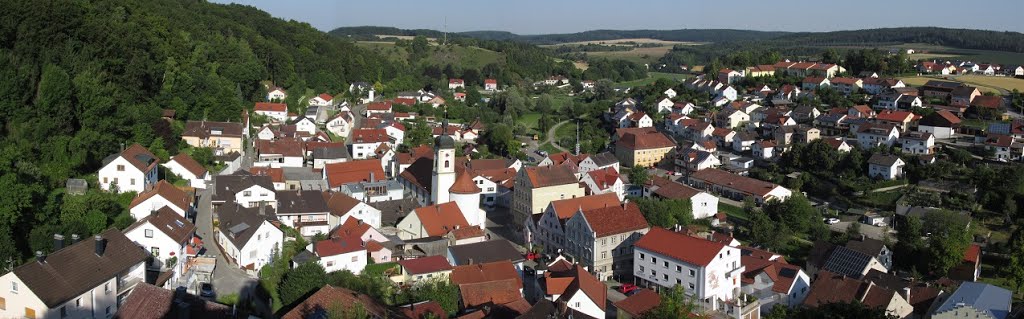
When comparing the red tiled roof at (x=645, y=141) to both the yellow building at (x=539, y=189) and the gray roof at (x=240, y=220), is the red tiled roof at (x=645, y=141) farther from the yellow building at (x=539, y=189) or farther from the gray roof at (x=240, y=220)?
the gray roof at (x=240, y=220)

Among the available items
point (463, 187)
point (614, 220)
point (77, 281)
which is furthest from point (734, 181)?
point (77, 281)

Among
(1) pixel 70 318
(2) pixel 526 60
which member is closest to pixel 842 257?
(1) pixel 70 318

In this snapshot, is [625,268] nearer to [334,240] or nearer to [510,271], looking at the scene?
[510,271]

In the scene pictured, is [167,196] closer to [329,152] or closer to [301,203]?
[301,203]

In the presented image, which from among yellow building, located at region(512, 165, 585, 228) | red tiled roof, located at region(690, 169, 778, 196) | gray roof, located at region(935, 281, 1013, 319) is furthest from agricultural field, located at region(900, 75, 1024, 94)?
gray roof, located at region(935, 281, 1013, 319)

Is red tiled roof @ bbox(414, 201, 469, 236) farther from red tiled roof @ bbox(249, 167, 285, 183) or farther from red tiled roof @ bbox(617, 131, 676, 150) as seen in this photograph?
red tiled roof @ bbox(617, 131, 676, 150)

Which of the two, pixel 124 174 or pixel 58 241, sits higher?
pixel 124 174

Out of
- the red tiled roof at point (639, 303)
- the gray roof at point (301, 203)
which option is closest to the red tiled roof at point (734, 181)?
the red tiled roof at point (639, 303)
